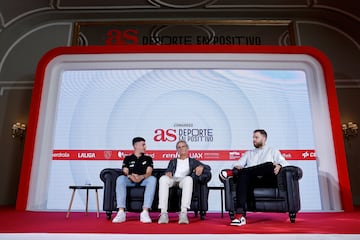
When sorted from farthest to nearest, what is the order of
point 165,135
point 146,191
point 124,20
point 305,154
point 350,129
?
point 124,20 < point 350,129 < point 165,135 < point 305,154 < point 146,191

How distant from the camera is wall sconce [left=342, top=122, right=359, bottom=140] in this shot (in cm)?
496

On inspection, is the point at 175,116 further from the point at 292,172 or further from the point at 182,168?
the point at 292,172

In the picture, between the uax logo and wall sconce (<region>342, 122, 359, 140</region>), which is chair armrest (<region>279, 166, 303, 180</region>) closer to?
the uax logo

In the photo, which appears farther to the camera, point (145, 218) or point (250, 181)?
point (250, 181)

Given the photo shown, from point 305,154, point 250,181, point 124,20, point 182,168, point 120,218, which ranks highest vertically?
point 124,20

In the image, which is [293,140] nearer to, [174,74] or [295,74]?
[295,74]

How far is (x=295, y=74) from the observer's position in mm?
4641

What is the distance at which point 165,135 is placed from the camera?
14.6 ft

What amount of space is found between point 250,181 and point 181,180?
2.16 feet

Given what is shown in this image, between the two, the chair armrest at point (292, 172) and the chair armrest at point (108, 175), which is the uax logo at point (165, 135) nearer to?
the chair armrest at point (108, 175)

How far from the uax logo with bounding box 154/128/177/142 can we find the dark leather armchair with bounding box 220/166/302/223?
1597 mm

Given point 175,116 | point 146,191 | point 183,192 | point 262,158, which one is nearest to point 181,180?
point 183,192

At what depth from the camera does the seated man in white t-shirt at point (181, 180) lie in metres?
2.74

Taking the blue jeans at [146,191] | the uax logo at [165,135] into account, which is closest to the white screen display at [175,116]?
the uax logo at [165,135]
